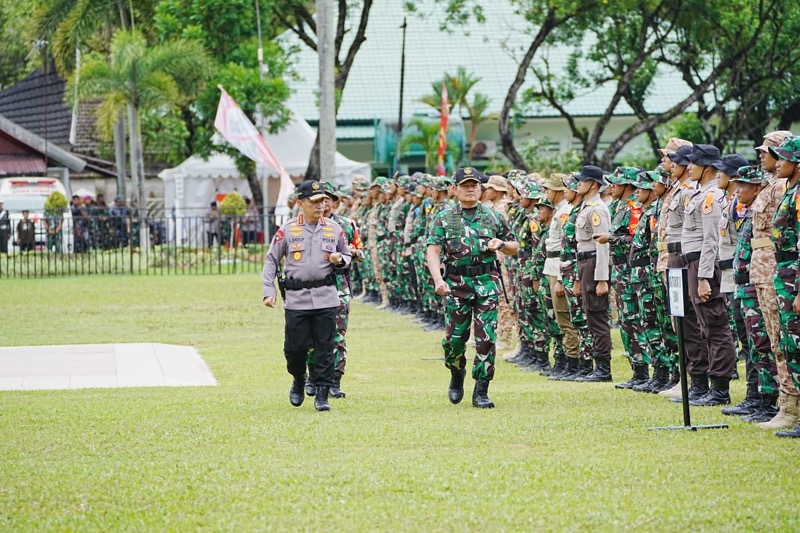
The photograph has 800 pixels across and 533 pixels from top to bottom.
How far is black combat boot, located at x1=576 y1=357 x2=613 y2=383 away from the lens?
13883mm

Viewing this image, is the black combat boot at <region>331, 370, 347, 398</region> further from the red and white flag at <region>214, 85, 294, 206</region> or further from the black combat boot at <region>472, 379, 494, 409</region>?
the red and white flag at <region>214, 85, 294, 206</region>

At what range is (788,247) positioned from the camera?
9609mm

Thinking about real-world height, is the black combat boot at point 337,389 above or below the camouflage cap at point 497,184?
below

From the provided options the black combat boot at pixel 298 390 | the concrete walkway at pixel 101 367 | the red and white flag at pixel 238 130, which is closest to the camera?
the black combat boot at pixel 298 390

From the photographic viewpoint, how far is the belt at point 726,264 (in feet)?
36.9

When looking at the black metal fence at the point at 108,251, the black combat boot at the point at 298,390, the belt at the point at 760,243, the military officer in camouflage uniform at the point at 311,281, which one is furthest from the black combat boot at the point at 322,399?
the black metal fence at the point at 108,251

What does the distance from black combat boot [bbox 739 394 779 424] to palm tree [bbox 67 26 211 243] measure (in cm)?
2852

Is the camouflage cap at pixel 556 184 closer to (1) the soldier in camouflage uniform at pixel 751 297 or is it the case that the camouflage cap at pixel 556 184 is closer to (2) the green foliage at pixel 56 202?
(1) the soldier in camouflage uniform at pixel 751 297

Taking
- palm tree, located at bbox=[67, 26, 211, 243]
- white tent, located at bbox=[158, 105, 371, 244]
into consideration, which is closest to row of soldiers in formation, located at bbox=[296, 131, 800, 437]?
palm tree, located at bbox=[67, 26, 211, 243]

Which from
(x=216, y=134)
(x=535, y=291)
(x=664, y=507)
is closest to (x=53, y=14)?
(x=216, y=134)

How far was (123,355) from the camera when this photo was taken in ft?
54.9

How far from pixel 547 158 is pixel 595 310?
34762 mm

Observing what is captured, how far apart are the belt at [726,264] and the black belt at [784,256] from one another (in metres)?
1.49

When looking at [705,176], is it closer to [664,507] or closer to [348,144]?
[664,507]
